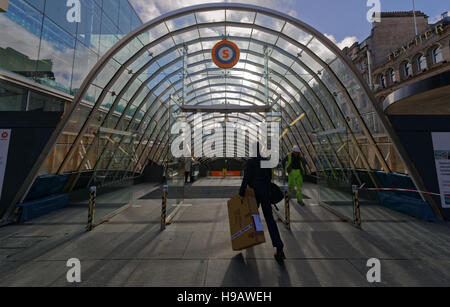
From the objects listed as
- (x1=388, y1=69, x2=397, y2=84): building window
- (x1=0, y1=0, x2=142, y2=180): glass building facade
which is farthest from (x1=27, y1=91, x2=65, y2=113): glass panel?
(x1=388, y1=69, x2=397, y2=84): building window

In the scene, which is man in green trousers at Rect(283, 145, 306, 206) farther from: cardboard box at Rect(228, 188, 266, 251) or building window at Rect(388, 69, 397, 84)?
building window at Rect(388, 69, 397, 84)

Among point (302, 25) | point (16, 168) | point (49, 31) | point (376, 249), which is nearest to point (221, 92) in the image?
point (302, 25)

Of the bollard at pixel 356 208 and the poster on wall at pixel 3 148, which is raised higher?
the poster on wall at pixel 3 148

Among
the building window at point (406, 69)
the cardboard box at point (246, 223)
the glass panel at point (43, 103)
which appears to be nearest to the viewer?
the cardboard box at point (246, 223)

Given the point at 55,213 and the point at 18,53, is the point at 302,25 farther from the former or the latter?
the point at 18,53

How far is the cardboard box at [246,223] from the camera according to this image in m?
3.71

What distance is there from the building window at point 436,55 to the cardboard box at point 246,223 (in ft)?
81.7

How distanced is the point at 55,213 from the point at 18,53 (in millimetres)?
9441

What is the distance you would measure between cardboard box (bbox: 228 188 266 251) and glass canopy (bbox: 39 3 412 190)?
6.40 metres

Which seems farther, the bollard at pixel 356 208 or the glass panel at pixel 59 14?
the glass panel at pixel 59 14

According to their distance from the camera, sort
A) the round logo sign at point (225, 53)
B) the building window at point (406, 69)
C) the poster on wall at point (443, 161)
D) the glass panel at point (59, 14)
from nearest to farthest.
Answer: the poster on wall at point (443, 161) → the round logo sign at point (225, 53) → the glass panel at point (59, 14) → the building window at point (406, 69)

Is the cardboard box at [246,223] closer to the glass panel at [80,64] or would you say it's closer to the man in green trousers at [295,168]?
the man in green trousers at [295,168]

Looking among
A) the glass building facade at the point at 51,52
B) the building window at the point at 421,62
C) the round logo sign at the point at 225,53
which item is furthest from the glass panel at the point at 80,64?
the building window at the point at 421,62

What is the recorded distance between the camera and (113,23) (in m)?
16.9
